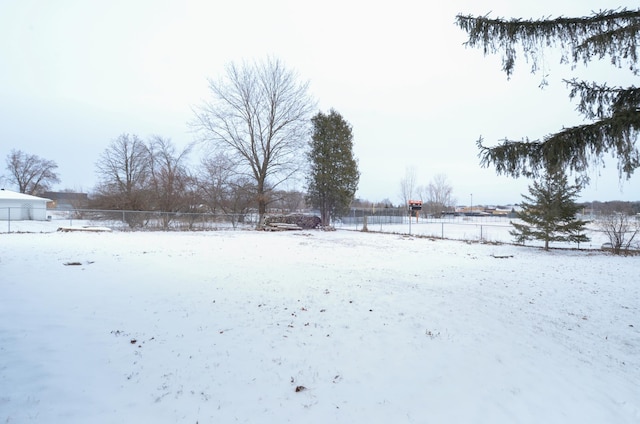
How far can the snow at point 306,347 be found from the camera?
9.71ft

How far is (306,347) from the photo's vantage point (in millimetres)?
4094

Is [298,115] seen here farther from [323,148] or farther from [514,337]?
[514,337]

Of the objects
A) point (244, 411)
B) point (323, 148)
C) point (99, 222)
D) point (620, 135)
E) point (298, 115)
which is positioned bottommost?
point (244, 411)

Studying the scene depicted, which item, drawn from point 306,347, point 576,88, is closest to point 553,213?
point 576,88

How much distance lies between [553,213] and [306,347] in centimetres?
1522

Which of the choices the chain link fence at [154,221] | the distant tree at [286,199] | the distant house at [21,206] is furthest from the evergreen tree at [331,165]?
the distant house at [21,206]

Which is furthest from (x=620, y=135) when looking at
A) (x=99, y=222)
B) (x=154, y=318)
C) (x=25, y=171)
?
(x=25, y=171)

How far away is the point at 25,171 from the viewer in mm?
52156

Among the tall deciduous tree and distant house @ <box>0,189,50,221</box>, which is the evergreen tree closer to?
the tall deciduous tree

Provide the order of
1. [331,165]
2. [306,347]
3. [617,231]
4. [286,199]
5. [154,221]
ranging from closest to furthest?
[306,347] < [617,231] < [154,221] < [331,165] < [286,199]

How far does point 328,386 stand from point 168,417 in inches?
60.1

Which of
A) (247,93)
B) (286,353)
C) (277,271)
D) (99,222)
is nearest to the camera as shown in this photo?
(286,353)

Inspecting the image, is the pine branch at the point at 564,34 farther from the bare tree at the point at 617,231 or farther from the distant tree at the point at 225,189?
the distant tree at the point at 225,189

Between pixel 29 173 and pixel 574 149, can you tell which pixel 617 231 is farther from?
pixel 29 173
